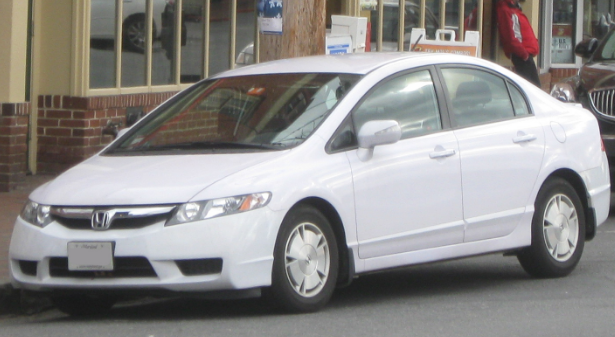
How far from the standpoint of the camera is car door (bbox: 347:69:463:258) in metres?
7.10

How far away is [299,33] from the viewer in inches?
413

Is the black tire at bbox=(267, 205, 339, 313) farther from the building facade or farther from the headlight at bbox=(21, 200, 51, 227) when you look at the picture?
the building facade

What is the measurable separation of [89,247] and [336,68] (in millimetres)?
2048

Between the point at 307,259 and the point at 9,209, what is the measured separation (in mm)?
4921

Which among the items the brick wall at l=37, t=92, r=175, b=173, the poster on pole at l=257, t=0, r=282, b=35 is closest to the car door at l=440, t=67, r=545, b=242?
the poster on pole at l=257, t=0, r=282, b=35

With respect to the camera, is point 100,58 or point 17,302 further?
point 100,58

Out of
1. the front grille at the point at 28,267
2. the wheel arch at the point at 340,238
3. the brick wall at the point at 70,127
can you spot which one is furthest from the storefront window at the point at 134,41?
the wheel arch at the point at 340,238

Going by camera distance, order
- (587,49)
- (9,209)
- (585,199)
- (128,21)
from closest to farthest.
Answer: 1. (585,199)
2. (9,209)
3. (128,21)
4. (587,49)

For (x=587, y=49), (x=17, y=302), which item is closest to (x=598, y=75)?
(x=587, y=49)

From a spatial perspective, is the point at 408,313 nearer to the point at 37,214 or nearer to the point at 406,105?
the point at 406,105

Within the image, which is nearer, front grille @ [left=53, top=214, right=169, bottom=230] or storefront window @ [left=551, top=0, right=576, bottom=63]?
front grille @ [left=53, top=214, right=169, bottom=230]

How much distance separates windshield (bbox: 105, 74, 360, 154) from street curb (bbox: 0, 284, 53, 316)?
1.05 metres

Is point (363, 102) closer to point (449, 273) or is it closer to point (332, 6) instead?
point (449, 273)

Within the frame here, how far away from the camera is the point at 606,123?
37.4ft
